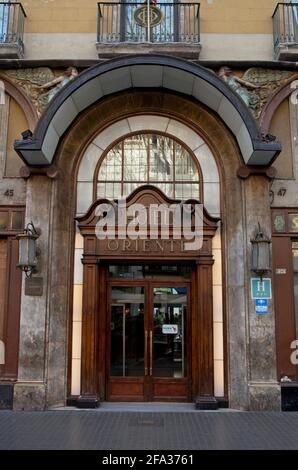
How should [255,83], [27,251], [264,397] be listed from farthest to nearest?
[255,83] → [27,251] → [264,397]

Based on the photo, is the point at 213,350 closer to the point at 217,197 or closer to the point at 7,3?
the point at 217,197

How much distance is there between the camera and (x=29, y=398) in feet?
29.5

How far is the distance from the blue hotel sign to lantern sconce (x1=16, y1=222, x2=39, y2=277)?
447 cm

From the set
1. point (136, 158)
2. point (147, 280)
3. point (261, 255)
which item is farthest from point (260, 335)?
point (136, 158)

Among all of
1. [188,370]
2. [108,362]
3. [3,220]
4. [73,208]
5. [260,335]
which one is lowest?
[188,370]

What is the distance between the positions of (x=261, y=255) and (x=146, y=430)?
396cm

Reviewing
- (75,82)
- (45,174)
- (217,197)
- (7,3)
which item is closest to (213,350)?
(217,197)

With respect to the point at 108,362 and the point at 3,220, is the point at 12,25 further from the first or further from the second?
the point at 108,362

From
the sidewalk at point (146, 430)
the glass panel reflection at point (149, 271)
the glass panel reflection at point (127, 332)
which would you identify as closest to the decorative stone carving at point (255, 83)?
the glass panel reflection at point (149, 271)

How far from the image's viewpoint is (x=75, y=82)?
921 cm

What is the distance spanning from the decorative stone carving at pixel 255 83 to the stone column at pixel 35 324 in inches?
180

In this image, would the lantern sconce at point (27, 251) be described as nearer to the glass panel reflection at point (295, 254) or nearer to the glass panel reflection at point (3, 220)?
the glass panel reflection at point (3, 220)

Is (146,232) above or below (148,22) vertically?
below
